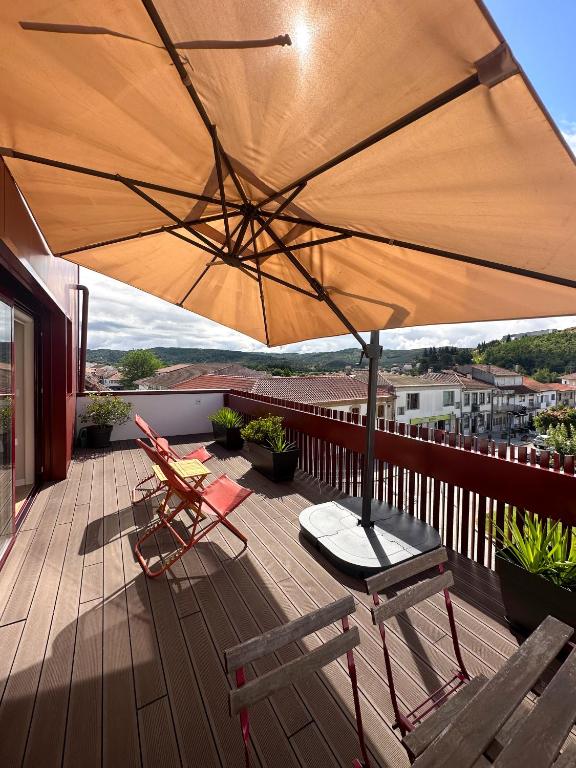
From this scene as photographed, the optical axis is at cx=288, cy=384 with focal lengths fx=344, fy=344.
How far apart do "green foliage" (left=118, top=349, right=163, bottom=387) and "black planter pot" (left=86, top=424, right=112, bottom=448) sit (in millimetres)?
75939

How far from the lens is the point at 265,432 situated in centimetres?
505

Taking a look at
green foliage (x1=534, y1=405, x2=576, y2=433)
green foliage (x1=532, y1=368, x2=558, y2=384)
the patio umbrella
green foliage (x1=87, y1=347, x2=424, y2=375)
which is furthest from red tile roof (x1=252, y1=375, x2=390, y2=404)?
green foliage (x1=532, y1=368, x2=558, y2=384)

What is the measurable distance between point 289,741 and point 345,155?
2.55 m

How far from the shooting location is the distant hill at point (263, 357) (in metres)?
75.2

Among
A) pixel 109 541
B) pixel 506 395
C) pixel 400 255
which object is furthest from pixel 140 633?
pixel 506 395

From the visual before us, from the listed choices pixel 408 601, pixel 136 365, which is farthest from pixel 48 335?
pixel 136 365

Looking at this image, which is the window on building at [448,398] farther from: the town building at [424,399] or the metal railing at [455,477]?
the metal railing at [455,477]

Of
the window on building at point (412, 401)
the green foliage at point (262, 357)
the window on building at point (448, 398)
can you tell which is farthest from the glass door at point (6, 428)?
the green foliage at point (262, 357)

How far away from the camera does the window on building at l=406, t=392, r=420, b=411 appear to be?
38.7 meters

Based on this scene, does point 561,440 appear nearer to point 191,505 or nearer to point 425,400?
point 191,505

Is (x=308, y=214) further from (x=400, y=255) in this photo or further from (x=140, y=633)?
(x=140, y=633)

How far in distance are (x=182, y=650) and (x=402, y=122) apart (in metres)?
2.76

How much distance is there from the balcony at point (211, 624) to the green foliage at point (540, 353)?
64.3 m

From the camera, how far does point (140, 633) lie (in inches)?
81.0
